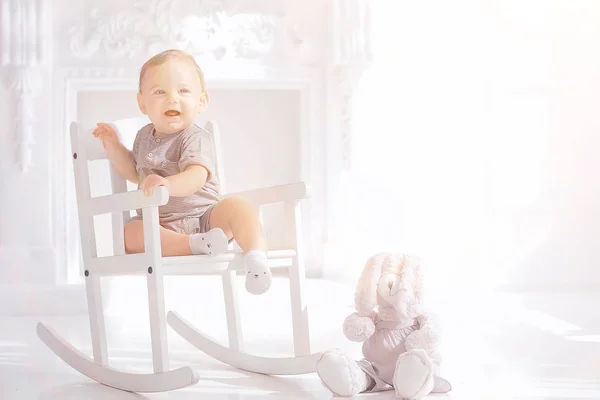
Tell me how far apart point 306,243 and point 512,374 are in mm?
1811

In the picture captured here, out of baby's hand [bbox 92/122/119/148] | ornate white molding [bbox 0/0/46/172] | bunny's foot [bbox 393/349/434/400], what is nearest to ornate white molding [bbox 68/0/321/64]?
ornate white molding [bbox 0/0/46/172]

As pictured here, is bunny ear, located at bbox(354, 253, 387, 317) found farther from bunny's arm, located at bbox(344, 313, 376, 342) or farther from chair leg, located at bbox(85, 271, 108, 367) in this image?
chair leg, located at bbox(85, 271, 108, 367)

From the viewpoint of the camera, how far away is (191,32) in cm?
333

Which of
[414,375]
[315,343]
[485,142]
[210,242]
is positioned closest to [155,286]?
[210,242]

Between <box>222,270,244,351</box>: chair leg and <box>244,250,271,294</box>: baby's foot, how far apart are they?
0.30 metres

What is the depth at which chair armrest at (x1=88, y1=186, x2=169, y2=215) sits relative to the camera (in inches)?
55.2

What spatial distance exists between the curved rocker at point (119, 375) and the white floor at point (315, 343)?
0.9 inches

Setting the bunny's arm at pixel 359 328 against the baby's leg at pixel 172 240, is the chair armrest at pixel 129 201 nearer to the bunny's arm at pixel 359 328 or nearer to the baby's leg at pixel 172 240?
the baby's leg at pixel 172 240

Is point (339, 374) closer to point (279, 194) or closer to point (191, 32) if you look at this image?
point (279, 194)

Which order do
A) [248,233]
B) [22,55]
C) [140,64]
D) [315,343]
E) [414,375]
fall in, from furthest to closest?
[140,64]
[22,55]
[315,343]
[248,233]
[414,375]

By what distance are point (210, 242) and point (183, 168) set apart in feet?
0.57

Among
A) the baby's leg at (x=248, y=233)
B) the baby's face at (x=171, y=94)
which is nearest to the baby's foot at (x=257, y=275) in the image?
the baby's leg at (x=248, y=233)

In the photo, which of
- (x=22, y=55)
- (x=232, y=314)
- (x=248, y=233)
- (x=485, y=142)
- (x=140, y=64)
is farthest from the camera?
(x=485, y=142)

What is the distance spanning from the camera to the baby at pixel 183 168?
1504mm
